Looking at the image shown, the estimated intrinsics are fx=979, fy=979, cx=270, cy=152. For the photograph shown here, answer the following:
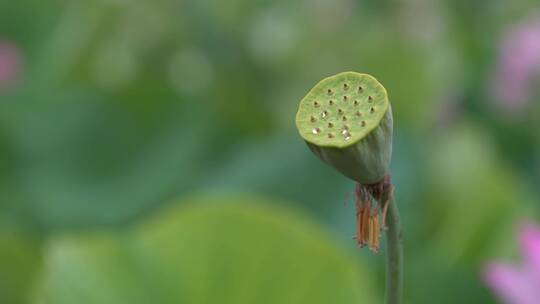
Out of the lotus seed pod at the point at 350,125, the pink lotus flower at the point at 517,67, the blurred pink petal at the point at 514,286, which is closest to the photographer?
the lotus seed pod at the point at 350,125

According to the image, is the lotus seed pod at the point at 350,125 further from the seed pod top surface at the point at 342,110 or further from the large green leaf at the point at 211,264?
the large green leaf at the point at 211,264

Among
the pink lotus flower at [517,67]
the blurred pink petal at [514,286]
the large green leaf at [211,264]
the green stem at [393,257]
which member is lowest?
the large green leaf at [211,264]

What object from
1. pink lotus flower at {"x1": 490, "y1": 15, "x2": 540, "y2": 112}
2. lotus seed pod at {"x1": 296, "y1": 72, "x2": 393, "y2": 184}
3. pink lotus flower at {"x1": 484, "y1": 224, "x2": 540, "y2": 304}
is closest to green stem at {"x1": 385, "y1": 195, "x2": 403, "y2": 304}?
lotus seed pod at {"x1": 296, "y1": 72, "x2": 393, "y2": 184}

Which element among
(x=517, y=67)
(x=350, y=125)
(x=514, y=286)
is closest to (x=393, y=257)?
(x=350, y=125)

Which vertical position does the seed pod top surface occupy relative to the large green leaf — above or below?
above

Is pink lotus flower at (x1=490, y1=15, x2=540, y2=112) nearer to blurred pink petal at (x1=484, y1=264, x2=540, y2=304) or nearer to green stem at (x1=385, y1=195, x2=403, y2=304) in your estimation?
blurred pink petal at (x1=484, y1=264, x2=540, y2=304)

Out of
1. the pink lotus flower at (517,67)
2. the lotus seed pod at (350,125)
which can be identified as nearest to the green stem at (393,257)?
the lotus seed pod at (350,125)

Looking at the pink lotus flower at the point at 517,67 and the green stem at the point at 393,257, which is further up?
the pink lotus flower at the point at 517,67

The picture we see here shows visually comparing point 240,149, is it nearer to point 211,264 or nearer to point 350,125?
point 211,264
